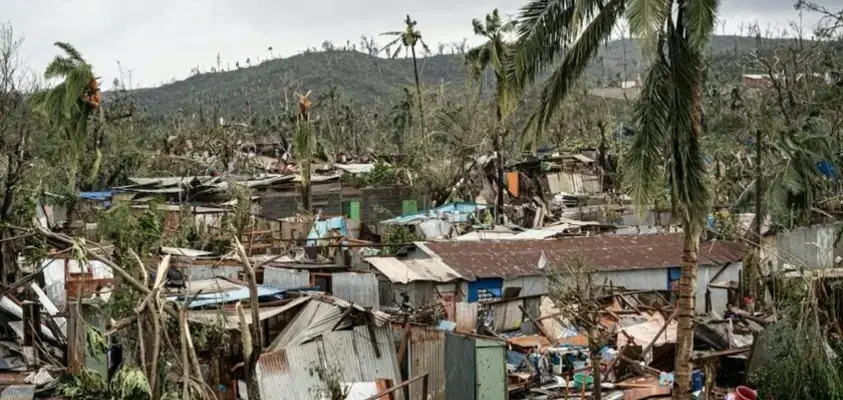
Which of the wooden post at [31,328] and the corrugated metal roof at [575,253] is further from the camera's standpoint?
the corrugated metal roof at [575,253]

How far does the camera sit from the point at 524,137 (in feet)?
42.4

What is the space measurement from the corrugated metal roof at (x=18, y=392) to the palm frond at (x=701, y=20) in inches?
407

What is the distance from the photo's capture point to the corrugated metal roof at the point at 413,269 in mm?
18391

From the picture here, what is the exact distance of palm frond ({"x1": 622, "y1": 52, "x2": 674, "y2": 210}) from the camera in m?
11.6

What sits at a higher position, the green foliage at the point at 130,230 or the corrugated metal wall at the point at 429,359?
the green foliage at the point at 130,230

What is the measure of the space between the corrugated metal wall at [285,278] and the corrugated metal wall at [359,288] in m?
0.66

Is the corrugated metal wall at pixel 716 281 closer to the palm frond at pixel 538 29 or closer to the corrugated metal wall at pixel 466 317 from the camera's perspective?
the corrugated metal wall at pixel 466 317

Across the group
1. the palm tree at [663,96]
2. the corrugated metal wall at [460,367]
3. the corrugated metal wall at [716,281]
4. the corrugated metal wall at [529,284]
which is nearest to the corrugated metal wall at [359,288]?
the corrugated metal wall at [529,284]

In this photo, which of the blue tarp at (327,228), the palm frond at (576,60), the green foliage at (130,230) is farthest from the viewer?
the blue tarp at (327,228)

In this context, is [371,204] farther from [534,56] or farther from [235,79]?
[235,79]

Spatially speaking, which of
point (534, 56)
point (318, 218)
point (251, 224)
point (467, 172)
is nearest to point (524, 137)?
point (534, 56)

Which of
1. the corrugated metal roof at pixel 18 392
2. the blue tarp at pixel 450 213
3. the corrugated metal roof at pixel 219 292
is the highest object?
the blue tarp at pixel 450 213

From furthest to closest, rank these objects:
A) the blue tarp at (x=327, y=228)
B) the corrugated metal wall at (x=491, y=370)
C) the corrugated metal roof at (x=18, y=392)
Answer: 1. the blue tarp at (x=327, y=228)
2. the corrugated metal wall at (x=491, y=370)
3. the corrugated metal roof at (x=18, y=392)

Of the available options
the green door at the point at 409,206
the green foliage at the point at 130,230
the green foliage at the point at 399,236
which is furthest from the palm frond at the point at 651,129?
the green door at the point at 409,206
